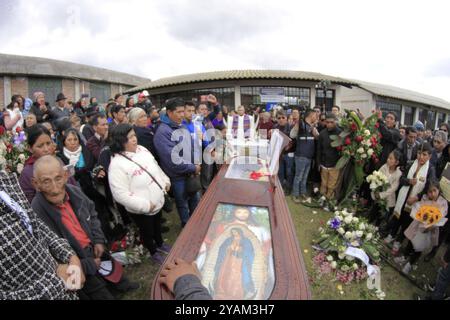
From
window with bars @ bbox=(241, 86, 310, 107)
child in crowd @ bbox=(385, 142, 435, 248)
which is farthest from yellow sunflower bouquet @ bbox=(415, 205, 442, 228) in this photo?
window with bars @ bbox=(241, 86, 310, 107)

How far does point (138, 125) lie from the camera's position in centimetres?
307

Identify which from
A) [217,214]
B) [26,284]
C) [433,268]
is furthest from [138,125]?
[433,268]

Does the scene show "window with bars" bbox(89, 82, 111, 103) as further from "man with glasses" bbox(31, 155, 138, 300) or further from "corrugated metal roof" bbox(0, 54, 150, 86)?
"man with glasses" bbox(31, 155, 138, 300)

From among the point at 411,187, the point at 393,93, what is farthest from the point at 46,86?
the point at 393,93

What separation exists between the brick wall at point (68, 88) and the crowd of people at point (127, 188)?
11182mm

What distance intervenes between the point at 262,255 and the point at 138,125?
2.32 metres

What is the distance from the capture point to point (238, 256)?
1.44m

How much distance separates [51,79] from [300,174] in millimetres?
15773

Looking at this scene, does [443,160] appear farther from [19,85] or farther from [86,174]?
[19,85]

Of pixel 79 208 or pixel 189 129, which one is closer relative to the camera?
pixel 79 208

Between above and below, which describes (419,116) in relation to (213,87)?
below

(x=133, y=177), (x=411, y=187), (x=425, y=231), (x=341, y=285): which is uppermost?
(x=133, y=177)

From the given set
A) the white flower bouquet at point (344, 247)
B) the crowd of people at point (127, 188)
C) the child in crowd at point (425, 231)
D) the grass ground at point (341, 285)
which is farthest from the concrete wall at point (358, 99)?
the grass ground at point (341, 285)

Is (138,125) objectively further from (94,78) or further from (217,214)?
(94,78)
